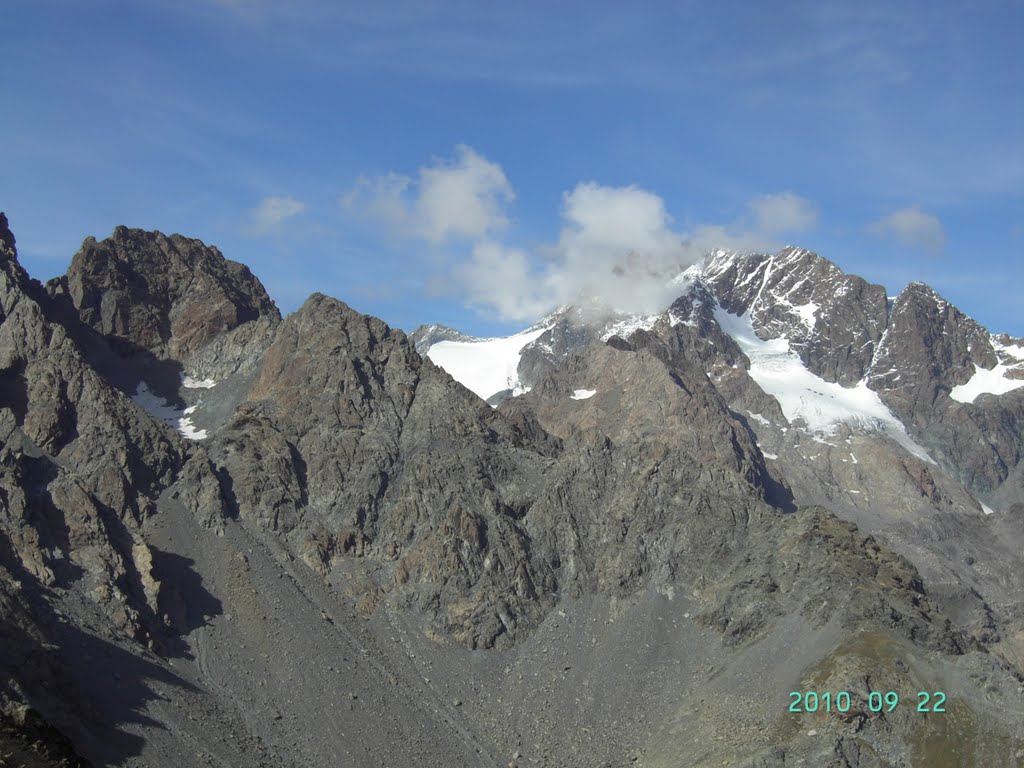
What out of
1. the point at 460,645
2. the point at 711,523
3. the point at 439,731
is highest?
the point at 711,523

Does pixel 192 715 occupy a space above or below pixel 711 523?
below

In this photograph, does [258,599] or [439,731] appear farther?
[258,599]

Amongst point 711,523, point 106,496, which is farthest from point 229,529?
point 711,523

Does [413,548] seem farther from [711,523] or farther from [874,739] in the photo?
[874,739]

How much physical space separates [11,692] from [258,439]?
85219mm

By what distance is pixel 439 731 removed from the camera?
Result: 422 ft

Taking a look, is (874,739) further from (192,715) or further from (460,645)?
(192,715)

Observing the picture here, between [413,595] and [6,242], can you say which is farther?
[6,242]

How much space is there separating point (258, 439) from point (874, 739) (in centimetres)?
10066

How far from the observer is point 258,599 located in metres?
143

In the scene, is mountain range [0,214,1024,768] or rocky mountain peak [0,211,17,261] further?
rocky mountain peak [0,211,17,261]

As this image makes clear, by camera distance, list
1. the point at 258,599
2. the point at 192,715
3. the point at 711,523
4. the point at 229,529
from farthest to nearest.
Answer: the point at 711,523, the point at 229,529, the point at 258,599, the point at 192,715

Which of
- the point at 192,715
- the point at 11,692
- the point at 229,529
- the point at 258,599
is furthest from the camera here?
the point at 229,529

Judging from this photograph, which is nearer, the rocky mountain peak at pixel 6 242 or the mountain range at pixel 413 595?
the mountain range at pixel 413 595
